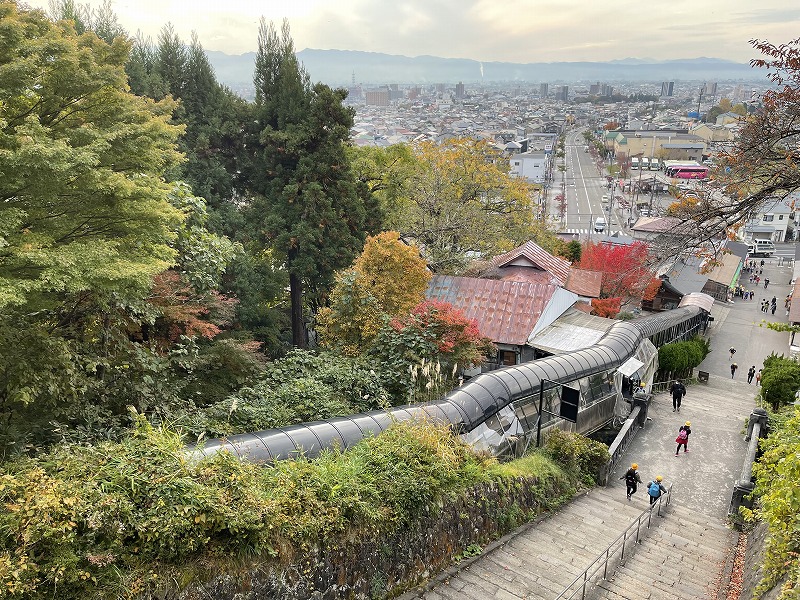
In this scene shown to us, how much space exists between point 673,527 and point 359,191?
68.7 feet

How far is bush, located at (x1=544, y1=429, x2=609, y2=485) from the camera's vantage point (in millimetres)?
12266

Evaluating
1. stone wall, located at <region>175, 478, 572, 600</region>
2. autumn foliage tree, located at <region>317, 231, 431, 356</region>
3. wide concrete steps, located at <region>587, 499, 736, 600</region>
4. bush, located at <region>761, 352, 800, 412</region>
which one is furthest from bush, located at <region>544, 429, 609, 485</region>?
bush, located at <region>761, 352, 800, 412</region>

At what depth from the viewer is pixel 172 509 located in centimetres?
571

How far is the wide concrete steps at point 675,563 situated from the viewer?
28.6ft

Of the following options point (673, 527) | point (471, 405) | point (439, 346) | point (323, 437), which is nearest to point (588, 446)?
point (673, 527)

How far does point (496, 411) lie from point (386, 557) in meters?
5.15

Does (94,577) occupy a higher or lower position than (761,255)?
higher

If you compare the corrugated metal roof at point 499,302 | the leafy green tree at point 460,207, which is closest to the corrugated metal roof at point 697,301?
the leafy green tree at point 460,207

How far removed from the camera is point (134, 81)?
23469mm

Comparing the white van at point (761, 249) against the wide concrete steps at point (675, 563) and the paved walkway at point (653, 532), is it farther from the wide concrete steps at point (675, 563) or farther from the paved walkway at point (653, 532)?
the wide concrete steps at point (675, 563)

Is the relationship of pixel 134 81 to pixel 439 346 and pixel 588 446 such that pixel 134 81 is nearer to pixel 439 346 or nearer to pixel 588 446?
pixel 439 346

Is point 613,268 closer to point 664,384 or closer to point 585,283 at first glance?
point 585,283

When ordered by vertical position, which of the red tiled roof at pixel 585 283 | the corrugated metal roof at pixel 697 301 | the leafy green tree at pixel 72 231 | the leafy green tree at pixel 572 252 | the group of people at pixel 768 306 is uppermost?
the leafy green tree at pixel 72 231

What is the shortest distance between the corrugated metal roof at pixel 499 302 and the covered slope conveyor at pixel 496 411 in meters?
3.60
